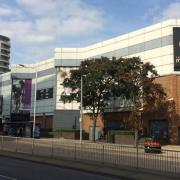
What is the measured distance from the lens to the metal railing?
19000 millimetres

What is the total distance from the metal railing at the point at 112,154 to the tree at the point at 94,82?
29187 mm

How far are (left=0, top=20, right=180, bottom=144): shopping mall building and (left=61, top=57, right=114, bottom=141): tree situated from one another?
25.1ft

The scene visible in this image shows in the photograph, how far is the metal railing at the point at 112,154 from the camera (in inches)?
748

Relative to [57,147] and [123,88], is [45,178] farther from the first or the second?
[123,88]

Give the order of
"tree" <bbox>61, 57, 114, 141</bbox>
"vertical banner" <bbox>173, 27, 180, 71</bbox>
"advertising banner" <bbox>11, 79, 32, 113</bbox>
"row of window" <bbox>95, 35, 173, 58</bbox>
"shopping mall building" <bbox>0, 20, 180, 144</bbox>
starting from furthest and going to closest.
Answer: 1. "advertising banner" <bbox>11, 79, 32, 113</bbox>
2. "row of window" <bbox>95, 35, 173, 58</bbox>
3. "shopping mall building" <bbox>0, 20, 180, 144</bbox>
4. "vertical banner" <bbox>173, 27, 180, 71</bbox>
5. "tree" <bbox>61, 57, 114, 141</bbox>

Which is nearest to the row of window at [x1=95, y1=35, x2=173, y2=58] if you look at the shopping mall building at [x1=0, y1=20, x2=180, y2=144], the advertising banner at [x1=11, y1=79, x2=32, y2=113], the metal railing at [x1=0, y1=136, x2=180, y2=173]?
the shopping mall building at [x1=0, y1=20, x2=180, y2=144]

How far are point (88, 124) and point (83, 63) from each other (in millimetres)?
18375

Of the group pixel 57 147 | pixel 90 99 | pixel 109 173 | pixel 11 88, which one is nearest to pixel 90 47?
pixel 90 99

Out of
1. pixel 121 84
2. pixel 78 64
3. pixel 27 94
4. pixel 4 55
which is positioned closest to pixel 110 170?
pixel 121 84

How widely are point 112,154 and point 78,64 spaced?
62444 millimetres

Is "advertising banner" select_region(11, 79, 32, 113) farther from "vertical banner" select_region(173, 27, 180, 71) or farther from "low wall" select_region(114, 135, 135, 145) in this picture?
"vertical banner" select_region(173, 27, 180, 71)

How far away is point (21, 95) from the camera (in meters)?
107

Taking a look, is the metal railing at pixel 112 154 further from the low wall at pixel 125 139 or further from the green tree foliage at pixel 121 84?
the low wall at pixel 125 139

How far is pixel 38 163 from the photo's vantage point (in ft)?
82.2
